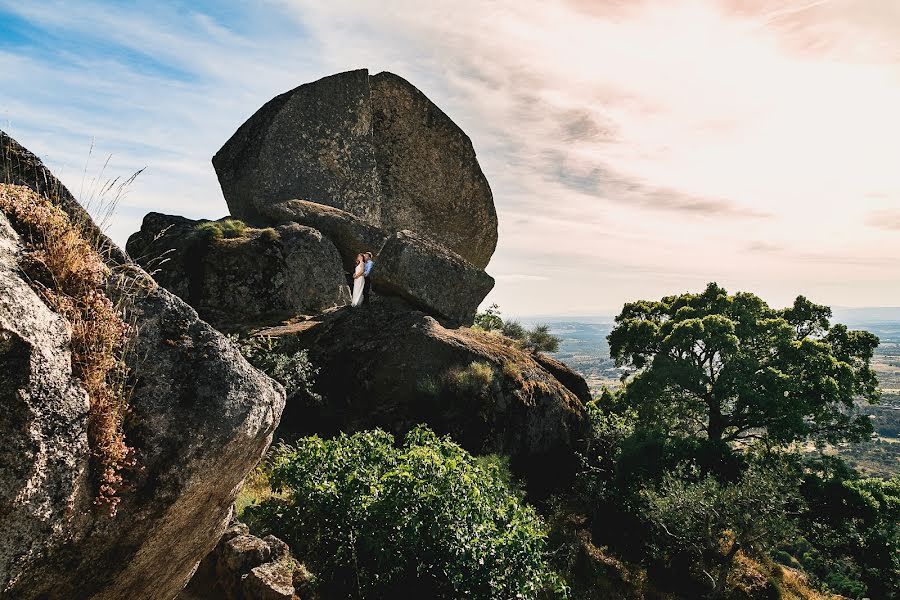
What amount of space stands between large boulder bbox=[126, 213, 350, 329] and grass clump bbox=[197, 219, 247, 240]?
0.03 meters

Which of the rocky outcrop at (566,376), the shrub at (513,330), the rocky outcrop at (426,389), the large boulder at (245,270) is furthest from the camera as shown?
the shrub at (513,330)

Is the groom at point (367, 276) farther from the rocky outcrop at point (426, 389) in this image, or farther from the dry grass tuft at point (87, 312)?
the dry grass tuft at point (87, 312)

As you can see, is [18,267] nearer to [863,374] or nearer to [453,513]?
[453,513]

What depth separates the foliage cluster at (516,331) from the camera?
25267 mm

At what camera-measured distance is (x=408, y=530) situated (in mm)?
7324

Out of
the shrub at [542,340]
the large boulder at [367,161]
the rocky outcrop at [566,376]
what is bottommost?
the rocky outcrop at [566,376]

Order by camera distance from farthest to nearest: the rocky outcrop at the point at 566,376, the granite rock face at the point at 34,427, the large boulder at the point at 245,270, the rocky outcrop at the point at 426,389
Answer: the rocky outcrop at the point at 566,376, the large boulder at the point at 245,270, the rocky outcrop at the point at 426,389, the granite rock face at the point at 34,427

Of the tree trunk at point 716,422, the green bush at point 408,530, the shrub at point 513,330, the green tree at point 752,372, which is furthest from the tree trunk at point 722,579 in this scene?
the green bush at point 408,530

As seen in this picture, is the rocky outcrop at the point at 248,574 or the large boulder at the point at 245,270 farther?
the large boulder at the point at 245,270

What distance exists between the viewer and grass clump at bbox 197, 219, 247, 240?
1834 centimetres

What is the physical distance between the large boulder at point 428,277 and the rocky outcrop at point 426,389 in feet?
2.95

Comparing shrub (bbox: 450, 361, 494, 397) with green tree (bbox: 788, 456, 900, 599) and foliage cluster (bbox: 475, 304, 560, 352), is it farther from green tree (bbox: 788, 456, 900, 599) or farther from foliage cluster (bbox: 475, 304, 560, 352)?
green tree (bbox: 788, 456, 900, 599)

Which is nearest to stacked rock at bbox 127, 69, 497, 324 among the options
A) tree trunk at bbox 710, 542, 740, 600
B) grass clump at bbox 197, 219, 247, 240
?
grass clump at bbox 197, 219, 247, 240

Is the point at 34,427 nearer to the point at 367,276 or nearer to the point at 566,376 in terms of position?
the point at 367,276
